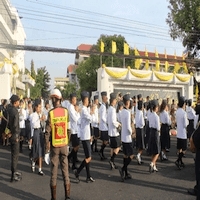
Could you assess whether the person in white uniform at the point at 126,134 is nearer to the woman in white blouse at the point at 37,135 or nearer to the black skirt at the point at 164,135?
the woman in white blouse at the point at 37,135

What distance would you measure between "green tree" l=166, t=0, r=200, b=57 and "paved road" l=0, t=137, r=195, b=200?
18.0m

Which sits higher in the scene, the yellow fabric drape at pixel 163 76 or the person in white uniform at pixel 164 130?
the yellow fabric drape at pixel 163 76

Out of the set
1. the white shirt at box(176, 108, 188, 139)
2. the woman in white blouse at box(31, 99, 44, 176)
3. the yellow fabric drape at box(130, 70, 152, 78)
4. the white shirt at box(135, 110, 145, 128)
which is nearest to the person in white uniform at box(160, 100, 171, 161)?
the white shirt at box(135, 110, 145, 128)

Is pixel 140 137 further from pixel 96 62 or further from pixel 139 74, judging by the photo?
pixel 96 62

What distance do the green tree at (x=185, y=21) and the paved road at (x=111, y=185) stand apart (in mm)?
18006

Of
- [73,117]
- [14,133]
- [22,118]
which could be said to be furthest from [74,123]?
[22,118]

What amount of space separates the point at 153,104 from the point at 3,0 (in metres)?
35.6

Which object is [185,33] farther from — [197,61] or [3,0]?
[3,0]

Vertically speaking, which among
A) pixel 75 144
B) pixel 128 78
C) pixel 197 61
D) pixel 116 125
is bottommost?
pixel 75 144

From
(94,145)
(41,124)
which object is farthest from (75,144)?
(94,145)

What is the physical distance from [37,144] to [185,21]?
20026 millimetres

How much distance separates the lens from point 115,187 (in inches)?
232

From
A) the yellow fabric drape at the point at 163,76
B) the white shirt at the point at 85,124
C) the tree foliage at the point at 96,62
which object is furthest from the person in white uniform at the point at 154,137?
the tree foliage at the point at 96,62

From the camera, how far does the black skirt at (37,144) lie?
706 cm
